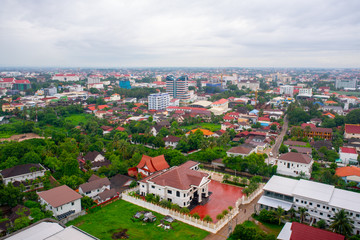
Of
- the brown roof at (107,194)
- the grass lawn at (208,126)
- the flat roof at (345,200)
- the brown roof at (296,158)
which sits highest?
the brown roof at (296,158)

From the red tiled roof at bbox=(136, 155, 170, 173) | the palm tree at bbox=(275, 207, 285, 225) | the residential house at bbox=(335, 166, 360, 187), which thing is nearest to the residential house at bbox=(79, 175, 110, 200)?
the red tiled roof at bbox=(136, 155, 170, 173)

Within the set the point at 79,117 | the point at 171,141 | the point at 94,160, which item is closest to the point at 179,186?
the point at 94,160

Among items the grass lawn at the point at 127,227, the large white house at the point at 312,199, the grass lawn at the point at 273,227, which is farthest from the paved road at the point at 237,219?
the grass lawn at the point at 273,227

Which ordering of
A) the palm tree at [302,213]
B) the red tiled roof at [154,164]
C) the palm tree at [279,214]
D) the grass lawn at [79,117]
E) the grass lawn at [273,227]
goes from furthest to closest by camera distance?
1. the grass lawn at [79,117]
2. the red tiled roof at [154,164]
3. the palm tree at [279,214]
4. the palm tree at [302,213]
5. the grass lawn at [273,227]

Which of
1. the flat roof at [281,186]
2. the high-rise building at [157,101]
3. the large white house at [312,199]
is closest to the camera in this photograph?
the large white house at [312,199]

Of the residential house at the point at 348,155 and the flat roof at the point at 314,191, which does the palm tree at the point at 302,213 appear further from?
the residential house at the point at 348,155

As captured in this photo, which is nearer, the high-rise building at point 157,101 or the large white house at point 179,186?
the large white house at point 179,186
